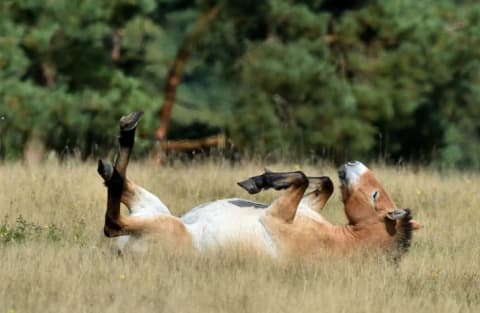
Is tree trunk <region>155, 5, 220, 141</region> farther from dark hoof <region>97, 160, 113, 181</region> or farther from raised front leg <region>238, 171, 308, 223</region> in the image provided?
raised front leg <region>238, 171, 308, 223</region>

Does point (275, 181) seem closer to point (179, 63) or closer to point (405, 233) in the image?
point (405, 233)

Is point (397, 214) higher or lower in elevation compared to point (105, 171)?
lower

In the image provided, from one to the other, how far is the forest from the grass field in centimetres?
973

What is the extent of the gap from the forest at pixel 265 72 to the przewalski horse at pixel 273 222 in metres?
11.4

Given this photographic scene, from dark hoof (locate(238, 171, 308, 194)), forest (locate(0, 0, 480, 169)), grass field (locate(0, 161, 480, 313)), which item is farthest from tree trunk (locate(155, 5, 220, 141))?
dark hoof (locate(238, 171, 308, 194))

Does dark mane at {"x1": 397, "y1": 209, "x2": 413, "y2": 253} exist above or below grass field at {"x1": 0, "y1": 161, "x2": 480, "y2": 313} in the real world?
above

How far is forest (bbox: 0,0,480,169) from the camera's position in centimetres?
2025

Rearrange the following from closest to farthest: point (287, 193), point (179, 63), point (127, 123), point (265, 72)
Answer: point (287, 193) → point (127, 123) → point (265, 72) → point (179, 63)

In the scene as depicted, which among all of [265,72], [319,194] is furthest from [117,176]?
[265,72]

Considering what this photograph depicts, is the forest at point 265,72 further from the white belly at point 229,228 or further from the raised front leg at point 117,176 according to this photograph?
the white belly at point 229,228

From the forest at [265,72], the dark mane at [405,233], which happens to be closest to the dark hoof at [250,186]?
the dark mane at [405,233]

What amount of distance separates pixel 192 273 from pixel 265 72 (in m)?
15.7

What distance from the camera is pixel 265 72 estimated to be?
72.0 feet

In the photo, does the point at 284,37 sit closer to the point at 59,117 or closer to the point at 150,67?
the point at 150,67
